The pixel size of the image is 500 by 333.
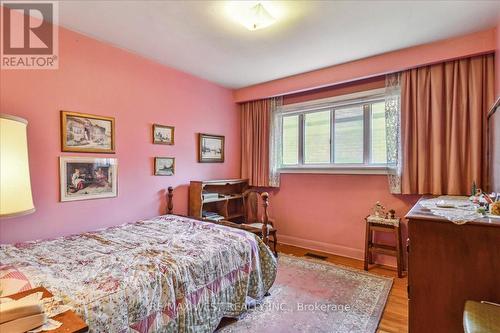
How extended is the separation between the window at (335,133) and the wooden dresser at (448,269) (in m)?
1.89

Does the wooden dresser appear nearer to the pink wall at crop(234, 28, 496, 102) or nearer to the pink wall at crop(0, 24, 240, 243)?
the pink wall at crop(234, 28, 496, 102)

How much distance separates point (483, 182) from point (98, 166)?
3.87 metres

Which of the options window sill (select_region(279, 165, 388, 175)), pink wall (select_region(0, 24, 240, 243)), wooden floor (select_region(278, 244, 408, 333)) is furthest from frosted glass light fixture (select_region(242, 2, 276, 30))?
wooden floor (select_region(278, 244, 408, 333))

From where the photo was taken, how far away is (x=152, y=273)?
1571mm

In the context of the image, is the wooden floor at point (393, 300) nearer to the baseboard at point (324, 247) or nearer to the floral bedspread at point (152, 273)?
the baseboard at point (324, 247)

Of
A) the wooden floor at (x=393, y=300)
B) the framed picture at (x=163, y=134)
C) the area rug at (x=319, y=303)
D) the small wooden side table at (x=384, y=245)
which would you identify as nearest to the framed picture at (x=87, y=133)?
the framed picture at (x=163, y=134)

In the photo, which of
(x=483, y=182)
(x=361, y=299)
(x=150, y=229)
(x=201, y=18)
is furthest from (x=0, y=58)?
(x=483, y=182)

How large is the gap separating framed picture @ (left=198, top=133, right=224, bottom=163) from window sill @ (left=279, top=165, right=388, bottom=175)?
1.03m

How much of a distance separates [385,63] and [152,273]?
314 cm

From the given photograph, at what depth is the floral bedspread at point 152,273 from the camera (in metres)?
1.35

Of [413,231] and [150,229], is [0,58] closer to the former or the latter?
[150,229]

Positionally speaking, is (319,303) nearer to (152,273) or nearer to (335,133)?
(152,273)

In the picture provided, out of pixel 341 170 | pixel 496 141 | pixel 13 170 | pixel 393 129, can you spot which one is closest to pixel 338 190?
pixel 341 170

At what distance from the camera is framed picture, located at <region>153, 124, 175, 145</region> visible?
3160mm
